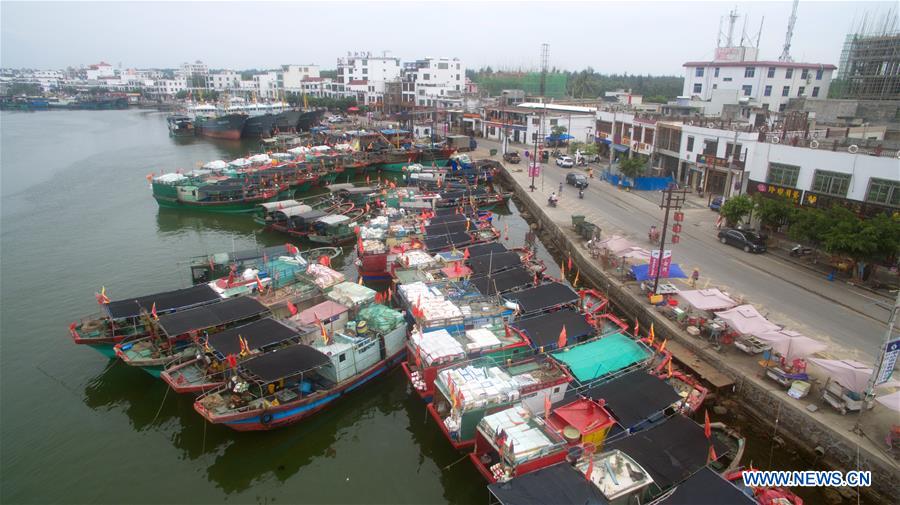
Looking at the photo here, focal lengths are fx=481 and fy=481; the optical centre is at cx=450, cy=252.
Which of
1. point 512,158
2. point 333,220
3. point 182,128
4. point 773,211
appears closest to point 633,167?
point 512,158

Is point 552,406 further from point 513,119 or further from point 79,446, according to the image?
point 513,119

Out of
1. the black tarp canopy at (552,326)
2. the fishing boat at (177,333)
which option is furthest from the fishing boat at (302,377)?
the black tarp canopy at (552,326)

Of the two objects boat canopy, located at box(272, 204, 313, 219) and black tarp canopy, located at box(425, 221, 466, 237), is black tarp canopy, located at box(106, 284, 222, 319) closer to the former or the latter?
black tarp canopy, located at box(425, 221, 466, 237)

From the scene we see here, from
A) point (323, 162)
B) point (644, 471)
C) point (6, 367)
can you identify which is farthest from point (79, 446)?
point (323, 162)

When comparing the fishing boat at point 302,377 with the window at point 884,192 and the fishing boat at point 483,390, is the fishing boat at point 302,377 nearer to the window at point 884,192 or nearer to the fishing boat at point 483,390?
the fishing boat at point 483,390

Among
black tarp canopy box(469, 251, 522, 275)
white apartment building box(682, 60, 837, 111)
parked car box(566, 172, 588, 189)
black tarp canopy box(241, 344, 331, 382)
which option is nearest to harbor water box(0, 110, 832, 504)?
black tarp canopy box(241, 344, 331, 382)
